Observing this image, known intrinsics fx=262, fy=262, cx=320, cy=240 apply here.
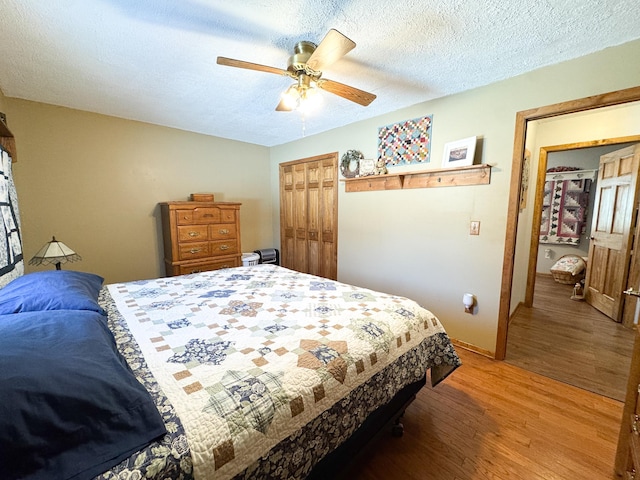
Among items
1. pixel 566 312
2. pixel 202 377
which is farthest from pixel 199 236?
pixel 566 312

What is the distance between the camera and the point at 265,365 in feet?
3.46

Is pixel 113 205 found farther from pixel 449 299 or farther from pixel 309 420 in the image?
pixel 449 299

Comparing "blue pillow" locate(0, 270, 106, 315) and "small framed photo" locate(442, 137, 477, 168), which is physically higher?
"small framed photo" locate(442, 137, 477, 168)

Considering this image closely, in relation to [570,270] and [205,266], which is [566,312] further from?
[205,266]

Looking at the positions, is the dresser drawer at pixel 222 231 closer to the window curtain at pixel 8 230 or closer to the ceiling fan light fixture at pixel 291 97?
the window curtain at pixel 8 230

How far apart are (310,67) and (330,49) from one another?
0.77 feet

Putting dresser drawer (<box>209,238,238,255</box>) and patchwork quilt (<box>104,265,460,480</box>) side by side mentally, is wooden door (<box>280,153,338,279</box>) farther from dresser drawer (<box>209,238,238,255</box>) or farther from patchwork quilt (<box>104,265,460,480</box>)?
patchwork quilt (<box>104,265,460,480</box>)

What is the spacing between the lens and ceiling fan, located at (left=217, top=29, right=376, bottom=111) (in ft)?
4.58

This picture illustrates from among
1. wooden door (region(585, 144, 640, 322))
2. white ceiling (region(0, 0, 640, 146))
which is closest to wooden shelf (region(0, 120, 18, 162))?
white ceiling (region(0, 0, 640, 146))

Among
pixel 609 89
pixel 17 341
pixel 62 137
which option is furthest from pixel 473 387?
pixel 62 137

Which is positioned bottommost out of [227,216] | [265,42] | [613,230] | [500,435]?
[500,435]

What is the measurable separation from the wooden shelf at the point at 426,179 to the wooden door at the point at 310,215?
0.43 metres

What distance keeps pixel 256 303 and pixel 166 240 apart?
2315 millimetres

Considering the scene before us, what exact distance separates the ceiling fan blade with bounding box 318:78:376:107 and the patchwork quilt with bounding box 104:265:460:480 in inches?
56.9
